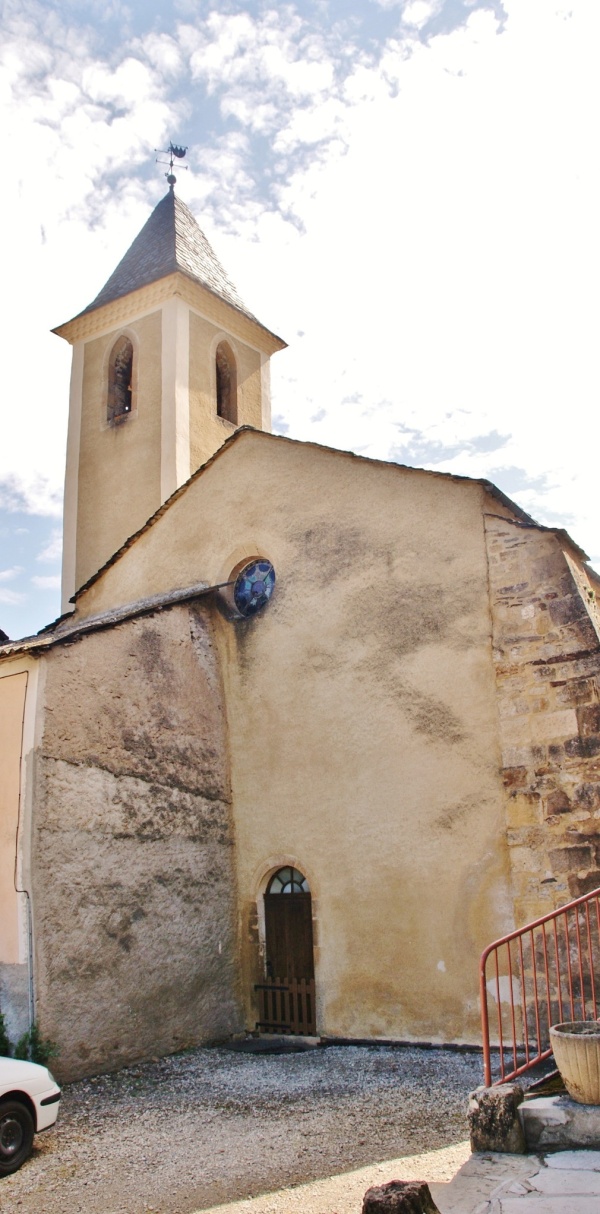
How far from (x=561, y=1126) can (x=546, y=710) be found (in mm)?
4641

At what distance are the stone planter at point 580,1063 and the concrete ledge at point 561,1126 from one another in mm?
67

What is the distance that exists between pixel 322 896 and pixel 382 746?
1.90 metres

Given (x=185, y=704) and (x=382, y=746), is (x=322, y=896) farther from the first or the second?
(x=185, y=704)

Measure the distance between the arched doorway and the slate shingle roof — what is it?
1306cm

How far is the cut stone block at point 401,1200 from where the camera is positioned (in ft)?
13.0

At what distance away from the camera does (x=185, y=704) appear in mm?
11008

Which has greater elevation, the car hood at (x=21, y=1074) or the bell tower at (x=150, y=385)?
the bell tower at (x=150, y=385)

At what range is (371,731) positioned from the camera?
1027cm

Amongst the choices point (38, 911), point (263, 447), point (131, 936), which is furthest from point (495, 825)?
point (263, 447)

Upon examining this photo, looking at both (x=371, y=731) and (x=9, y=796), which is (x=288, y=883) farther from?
(x=9, y=796)

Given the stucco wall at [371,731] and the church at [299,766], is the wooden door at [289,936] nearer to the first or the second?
the church at [299,766]

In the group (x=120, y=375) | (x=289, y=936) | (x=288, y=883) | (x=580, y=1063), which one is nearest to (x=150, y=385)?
(x=120, y=375)

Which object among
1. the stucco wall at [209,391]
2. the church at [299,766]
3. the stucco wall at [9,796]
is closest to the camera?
the stucco wall at [9,796]

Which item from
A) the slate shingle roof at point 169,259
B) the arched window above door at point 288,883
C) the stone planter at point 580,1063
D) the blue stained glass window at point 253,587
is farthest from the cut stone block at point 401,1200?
the slate shingle roof at point 169,259
